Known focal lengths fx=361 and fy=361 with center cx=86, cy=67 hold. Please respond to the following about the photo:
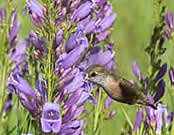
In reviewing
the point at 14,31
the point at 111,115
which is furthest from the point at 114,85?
the point at 14,31

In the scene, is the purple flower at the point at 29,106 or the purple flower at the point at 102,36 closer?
→ the purple flower at the point at 29,106

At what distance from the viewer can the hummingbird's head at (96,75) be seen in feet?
6.81

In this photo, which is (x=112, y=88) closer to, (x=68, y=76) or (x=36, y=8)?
(x=68, y=76)

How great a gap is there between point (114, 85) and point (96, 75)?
15 cm

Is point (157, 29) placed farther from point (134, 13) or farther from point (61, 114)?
point (134, 13)

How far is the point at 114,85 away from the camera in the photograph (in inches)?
86.7

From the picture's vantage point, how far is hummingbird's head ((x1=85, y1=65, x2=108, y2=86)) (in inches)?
81.7

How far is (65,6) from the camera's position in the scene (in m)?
2.08

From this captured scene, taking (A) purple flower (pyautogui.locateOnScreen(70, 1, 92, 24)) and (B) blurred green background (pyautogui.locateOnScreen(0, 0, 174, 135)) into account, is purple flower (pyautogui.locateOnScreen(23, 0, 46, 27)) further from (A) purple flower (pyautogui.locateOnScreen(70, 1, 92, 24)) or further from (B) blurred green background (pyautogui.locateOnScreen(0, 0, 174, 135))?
(B) blurred green background (pyautogui.locateOnScreen(0, 0, 174, 135))

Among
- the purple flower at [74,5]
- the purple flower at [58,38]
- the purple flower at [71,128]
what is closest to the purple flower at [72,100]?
the purple flower at [71,128]

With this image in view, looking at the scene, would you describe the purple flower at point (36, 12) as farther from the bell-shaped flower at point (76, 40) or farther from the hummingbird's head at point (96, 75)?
the hummingbird's head at point (96, 75)

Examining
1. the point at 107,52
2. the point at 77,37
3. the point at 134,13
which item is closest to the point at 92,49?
the point at 107,52

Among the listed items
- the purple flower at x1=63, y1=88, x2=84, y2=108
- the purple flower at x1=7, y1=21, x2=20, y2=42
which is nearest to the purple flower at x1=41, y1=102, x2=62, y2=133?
the purple flower at x1=63, y1=88, x2=84, y2=108

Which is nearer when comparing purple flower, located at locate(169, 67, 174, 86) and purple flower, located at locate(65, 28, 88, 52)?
purple flower, located at locate(65, 28, 88, 52)
